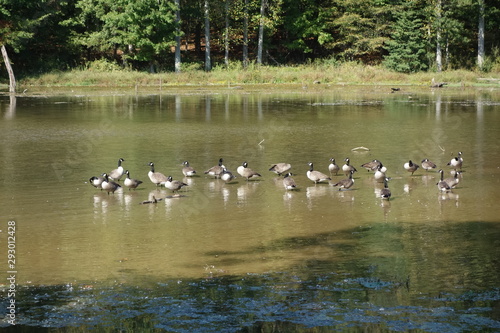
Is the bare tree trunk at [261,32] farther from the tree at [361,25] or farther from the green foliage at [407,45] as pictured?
the green foliage at [407,45]

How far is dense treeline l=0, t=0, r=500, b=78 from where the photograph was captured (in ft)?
198

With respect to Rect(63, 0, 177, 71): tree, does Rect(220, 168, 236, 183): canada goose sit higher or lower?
lower

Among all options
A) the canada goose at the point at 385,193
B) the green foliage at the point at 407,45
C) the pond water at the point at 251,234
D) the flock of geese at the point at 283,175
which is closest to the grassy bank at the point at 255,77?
the green foliage at the point at 407,45

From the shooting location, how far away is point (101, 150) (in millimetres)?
24531

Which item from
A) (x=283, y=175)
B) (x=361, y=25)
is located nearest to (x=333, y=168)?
(x=283, y=175)

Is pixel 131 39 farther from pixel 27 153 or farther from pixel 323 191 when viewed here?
pixel 323 191

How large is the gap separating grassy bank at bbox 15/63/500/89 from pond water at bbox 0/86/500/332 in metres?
28.9

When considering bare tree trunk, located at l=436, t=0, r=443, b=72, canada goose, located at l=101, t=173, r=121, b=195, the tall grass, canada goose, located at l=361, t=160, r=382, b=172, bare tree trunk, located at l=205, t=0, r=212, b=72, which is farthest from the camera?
bare tree trunk, located at l=205, t=0, r=212, b=72

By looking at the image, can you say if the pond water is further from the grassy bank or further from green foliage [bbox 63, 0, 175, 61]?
green foliage [bbox 63, 0, 175, 61]

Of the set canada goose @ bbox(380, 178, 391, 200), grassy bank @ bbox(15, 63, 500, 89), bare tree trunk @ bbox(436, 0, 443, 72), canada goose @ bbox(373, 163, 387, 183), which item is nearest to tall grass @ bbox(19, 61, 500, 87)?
grassy bank @ bbox(15, 63, 500, 89)

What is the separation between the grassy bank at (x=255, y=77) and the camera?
58.2 meters

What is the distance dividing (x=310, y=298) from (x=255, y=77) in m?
51.0

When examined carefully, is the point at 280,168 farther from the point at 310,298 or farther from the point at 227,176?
the point at 310,298

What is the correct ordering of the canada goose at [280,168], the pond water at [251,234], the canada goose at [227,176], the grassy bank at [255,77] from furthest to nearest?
1. the grassy bank at [255,77]
2. the canada goose at [280,168]
3. the canada goose at [227,176]
4. the pond water at [251,234]
